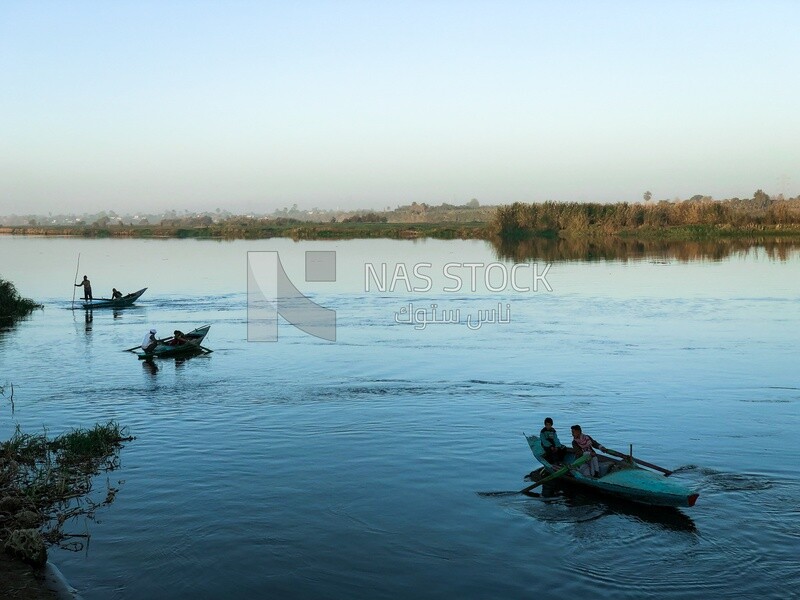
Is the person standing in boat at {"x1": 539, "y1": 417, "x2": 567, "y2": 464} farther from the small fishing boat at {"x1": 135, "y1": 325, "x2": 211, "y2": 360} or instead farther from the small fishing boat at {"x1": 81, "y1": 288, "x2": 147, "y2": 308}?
the small fishing boat at {"x1": 81, "y1": 288, "x2": 147, "y2": 308}

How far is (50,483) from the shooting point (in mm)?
15789

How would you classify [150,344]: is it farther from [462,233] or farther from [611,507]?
[462,233]

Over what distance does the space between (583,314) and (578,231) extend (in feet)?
225

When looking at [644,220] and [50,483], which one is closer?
[50,483]

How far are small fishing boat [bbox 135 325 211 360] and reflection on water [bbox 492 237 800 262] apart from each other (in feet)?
151

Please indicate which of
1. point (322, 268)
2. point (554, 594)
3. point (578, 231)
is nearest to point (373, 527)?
point (554, 594)

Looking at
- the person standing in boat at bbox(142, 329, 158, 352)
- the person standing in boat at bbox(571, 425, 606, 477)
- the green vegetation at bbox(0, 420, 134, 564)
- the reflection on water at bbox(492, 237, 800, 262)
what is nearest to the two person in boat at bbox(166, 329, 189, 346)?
the person standing in boat at bbox(142, 329, 158, 352)

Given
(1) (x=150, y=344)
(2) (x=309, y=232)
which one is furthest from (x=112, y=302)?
(2) (x=309, y=232)

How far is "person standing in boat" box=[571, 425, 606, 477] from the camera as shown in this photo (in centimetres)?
1633

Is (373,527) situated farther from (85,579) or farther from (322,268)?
(322,268)

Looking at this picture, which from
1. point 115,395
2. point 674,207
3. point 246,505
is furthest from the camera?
point 674,207

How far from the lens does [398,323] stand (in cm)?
4022

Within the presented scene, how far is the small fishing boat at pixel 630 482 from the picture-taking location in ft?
48.5

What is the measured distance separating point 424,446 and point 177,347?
588 inches
